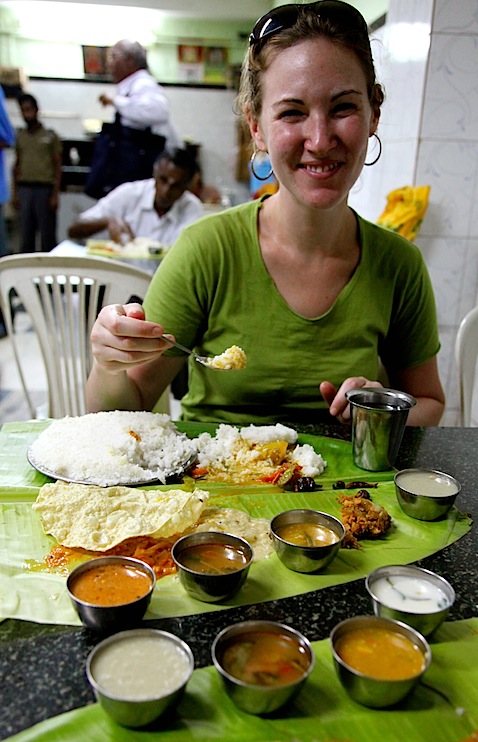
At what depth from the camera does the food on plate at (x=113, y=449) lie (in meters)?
1.46

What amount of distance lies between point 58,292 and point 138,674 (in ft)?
6.41

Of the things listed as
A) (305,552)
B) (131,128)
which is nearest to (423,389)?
(305,552)

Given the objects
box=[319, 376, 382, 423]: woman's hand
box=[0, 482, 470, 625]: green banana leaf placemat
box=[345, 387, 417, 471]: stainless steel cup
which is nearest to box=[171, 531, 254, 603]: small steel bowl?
box=[0, 482, 470, 625]: green banana leaf placemat

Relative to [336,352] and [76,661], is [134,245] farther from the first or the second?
[76,661]

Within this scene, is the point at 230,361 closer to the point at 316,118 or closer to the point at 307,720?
the point at 316,118

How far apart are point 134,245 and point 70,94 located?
782cm

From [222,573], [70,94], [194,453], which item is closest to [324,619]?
[222,573]

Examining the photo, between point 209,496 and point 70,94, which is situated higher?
point 70,94

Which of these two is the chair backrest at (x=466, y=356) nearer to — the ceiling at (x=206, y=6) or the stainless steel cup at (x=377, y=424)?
the stainless steel cup at (x=377, y=424)

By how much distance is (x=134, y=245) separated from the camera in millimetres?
4434

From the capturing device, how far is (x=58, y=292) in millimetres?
2572

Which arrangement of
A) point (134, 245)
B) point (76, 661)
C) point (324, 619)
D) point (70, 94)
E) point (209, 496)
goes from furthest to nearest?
point (70, 94) → point (134, 245) → point (209, 496) → point (324, 619) → point (76, 661)

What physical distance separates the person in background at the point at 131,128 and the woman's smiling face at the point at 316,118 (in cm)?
439

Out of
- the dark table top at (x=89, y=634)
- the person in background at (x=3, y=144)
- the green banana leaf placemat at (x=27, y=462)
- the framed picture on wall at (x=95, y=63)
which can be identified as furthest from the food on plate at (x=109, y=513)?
the framed picture on wall at (x=95, y=63)
